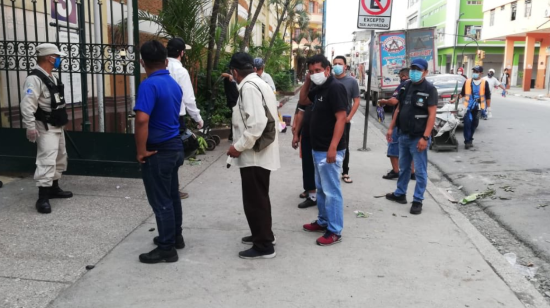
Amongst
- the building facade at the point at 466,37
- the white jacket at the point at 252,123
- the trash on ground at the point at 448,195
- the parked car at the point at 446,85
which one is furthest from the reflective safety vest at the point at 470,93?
the building facade at the point at 466,37

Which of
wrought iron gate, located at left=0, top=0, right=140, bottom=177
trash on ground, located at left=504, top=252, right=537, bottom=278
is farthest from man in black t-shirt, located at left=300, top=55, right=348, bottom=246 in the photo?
wrought iron gate, located at left=0, top=0, right=140, bottom=177

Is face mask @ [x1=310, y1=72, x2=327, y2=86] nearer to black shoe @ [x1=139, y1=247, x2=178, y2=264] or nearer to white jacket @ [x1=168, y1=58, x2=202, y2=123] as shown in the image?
white jacket @ [x1=168, y1=58, x2=202, y2=123]

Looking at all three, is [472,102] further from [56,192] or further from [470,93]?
[56,192]

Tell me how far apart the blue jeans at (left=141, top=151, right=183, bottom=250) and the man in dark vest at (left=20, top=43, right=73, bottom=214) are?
1.92m

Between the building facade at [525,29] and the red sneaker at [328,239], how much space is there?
113ft

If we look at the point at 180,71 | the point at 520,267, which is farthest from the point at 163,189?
the point at 520,267

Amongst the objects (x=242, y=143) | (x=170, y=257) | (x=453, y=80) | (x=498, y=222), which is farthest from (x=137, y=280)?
(x=453, y=80)

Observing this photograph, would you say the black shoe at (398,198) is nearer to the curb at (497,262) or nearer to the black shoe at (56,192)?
the curb at (497,262)

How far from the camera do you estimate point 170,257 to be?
4.07m

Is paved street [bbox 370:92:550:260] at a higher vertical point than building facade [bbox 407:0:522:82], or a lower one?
lower

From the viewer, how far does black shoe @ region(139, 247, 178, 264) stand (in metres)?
4.03

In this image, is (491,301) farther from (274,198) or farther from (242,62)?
(274,198)

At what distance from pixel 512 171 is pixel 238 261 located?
19.5 ft

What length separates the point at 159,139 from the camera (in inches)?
153
